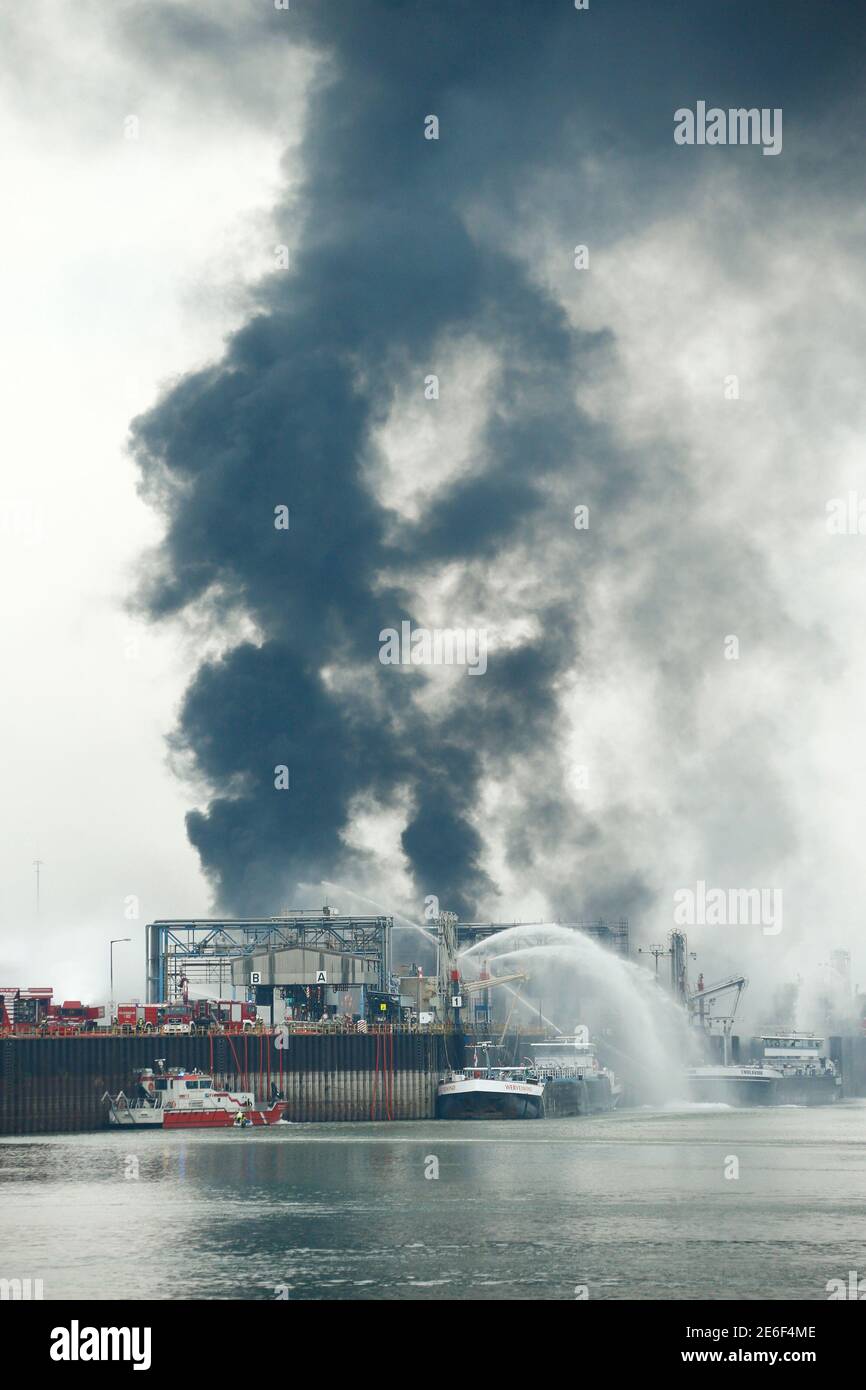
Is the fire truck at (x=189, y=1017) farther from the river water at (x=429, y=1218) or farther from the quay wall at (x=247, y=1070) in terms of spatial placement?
the river water at (x=429, y=1218)

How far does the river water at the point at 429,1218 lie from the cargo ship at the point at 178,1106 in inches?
688

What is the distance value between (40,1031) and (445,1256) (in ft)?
313

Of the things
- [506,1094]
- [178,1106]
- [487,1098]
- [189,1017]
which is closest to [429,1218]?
[178,1106]

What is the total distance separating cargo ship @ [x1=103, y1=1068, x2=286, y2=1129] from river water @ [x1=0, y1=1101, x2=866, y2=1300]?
57.4ft

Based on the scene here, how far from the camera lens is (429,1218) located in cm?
8988

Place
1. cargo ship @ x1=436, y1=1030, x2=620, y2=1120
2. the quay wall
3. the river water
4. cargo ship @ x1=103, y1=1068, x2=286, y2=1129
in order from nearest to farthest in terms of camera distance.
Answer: the river water
the quay wall
cargo ship @ x1=103, y1=1068, x2=286, y2=1129
cargo ship @ x1=436, y1=1030, x2=620, y2=1120

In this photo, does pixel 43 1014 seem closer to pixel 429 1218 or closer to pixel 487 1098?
pixel 487 1098

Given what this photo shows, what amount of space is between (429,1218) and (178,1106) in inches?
3084

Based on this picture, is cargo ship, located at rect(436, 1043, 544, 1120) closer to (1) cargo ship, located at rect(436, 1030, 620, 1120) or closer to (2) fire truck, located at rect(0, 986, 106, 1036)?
(1) cargo ship, located at rect(436, 1030, 620, 1120)

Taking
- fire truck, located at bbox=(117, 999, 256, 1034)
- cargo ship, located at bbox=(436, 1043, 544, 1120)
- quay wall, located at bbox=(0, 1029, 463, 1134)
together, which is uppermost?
fire truck, located at bbox=(117, 999, 256, 1034)

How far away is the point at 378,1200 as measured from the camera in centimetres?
9756

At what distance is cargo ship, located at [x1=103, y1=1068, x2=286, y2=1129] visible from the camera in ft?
532

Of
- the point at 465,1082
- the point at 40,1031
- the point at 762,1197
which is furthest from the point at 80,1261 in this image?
the point at 465,1082

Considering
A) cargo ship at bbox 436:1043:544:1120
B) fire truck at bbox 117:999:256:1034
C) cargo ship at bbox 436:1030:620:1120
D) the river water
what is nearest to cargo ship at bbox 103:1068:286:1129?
fire truck at bbox 117:999:256:1034
